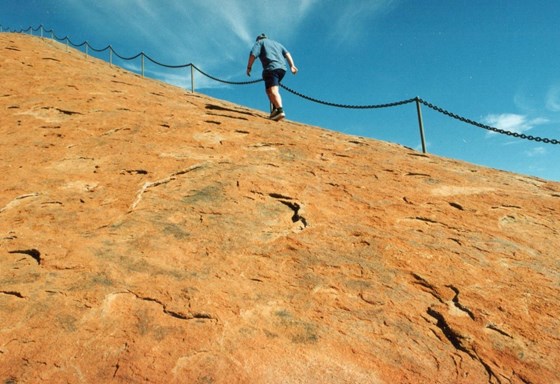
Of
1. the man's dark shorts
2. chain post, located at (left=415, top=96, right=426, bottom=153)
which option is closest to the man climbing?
the man's dark shorts

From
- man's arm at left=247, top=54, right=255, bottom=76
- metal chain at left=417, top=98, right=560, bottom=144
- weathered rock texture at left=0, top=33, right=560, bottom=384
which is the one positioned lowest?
weathered rock texture at left=0, top=33, right=560, bottom=384

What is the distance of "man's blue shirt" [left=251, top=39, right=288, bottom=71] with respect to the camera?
6172 mm

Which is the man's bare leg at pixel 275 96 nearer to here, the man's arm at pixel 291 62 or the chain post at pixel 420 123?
the man's arm at pixel 291 62

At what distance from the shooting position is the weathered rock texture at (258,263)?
1.92 m

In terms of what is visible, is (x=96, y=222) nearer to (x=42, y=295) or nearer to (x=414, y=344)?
(x=42, y=295)

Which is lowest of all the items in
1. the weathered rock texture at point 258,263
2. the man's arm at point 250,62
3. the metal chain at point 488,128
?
the weathered rock texture at point 258,263

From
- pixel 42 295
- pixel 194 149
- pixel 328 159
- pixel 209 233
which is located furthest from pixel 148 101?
pixel 42 295

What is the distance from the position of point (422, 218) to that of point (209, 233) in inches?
69.8

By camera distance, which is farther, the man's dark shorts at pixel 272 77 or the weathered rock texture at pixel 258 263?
the man's dark shorts at pixel 272 77

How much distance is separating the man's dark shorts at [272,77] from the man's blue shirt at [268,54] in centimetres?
6

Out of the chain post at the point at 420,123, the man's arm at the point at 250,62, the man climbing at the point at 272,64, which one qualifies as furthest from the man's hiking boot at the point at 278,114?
the chain post at the point at 420,123

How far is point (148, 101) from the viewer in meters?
5.73

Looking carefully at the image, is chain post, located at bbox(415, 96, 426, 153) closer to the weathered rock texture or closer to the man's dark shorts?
the weathered rock texture

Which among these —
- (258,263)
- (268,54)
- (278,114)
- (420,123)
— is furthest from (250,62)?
(258,263)
